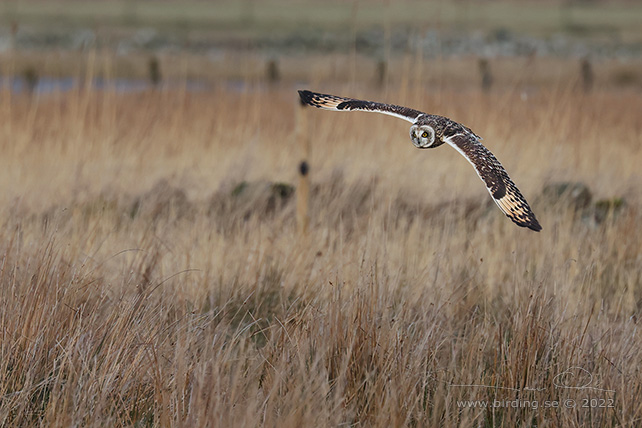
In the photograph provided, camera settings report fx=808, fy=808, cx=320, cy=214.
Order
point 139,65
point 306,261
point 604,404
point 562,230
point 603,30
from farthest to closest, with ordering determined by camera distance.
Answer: point 603,30 < point 139,65 < point 562,230 < point 306,261 < point 604,404

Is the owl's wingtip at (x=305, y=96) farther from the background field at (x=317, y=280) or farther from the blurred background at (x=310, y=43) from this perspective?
the blurred background at (x=310, y=43)

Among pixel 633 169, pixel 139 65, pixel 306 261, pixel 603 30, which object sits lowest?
pixel 306 261

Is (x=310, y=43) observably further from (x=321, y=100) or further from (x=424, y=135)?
(x=424, y=135)

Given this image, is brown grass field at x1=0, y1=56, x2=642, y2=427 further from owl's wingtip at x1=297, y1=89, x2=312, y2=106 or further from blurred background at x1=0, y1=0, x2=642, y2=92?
blurred background at x1=0, y1=0, x2=642, y2=92

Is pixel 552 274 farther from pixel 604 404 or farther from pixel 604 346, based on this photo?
pixel 604 404

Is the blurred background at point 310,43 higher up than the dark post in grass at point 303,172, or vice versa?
the blurred background at point 310,43

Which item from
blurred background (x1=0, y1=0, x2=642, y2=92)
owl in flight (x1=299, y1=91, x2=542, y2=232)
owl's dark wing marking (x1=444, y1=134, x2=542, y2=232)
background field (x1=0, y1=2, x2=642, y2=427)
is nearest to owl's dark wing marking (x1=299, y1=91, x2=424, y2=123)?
owl in flight (x1=299, y1=91, x2=542, y2=232)

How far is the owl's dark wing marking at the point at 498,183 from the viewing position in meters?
2.16

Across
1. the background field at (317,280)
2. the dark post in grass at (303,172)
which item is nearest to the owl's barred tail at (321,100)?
the background field at (317,280)

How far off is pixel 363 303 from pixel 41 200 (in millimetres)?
3718

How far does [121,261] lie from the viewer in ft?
14.4

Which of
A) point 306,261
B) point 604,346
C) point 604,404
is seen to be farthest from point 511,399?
point 306,261

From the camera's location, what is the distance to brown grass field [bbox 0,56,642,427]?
2871 mm

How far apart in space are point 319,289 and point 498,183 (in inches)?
65.0
